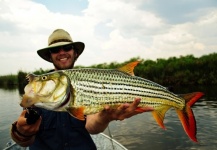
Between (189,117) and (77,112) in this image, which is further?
(189,117)

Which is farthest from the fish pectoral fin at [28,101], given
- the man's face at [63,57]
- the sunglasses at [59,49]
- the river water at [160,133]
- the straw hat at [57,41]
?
the river water at [160,133]

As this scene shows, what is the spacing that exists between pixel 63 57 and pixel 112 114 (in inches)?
68.3

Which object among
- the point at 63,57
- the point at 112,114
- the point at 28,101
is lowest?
the point at 112,114

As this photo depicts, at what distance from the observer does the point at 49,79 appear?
2.97 meters

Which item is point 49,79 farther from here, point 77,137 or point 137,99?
point 77,137

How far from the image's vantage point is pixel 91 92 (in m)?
3.04

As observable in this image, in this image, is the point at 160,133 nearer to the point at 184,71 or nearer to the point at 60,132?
the point at 60,132

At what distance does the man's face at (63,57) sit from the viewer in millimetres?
4676

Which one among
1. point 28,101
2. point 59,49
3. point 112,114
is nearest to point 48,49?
point 59,49

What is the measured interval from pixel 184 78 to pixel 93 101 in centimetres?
3246

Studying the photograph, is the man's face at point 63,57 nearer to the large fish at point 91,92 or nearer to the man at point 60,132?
the man at point 60,132

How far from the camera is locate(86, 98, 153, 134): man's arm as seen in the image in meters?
3.24

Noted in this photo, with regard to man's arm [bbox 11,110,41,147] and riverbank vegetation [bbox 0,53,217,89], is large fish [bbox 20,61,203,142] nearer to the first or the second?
man's arm [bbox 11,110,41,147]

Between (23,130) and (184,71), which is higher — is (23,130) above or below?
below
